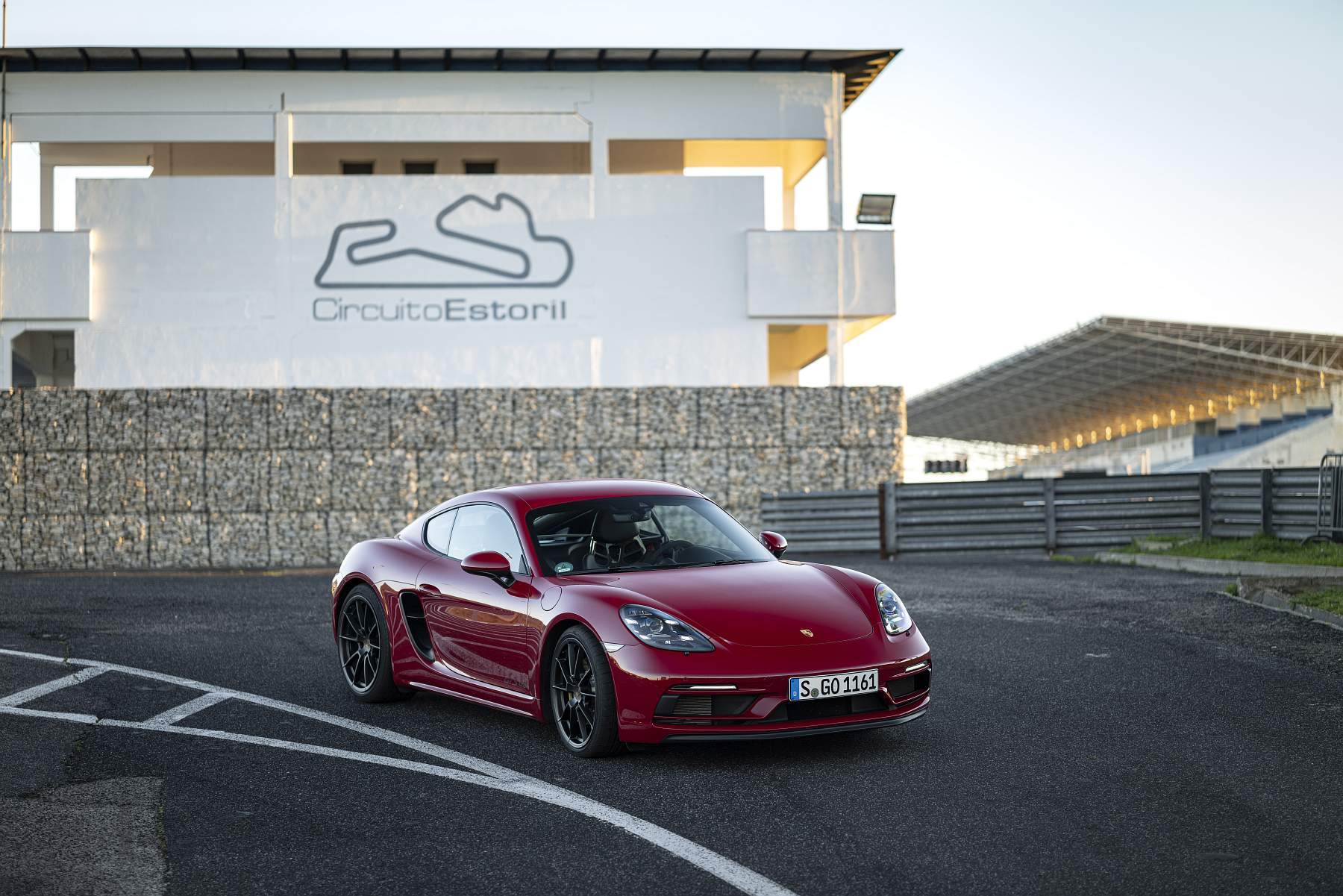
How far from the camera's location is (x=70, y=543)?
24.1 metres

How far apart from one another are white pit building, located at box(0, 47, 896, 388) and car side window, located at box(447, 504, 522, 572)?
17823 mm

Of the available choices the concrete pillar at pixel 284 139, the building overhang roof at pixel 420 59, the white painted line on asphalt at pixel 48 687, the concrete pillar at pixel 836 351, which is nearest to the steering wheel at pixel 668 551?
the white painted line on asphalt at pixel 48 687

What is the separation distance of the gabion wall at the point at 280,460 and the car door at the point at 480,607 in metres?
16.0

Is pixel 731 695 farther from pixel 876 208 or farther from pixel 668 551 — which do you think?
pixel 876 208

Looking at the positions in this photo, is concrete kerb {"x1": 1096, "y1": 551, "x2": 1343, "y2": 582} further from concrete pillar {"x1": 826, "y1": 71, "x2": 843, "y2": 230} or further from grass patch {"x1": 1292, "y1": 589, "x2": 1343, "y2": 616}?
concrete pillar {"x1": 826, "y1": 71, "x2": 843, "y2": 230}

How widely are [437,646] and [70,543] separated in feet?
61.4

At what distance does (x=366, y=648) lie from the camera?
8.39m

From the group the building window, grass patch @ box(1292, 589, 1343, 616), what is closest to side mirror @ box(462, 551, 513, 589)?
grass patch @ box(1292, 589, 1343, 616)

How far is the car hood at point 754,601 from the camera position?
6352 mm

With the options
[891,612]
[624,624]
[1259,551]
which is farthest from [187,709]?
[1259,551]

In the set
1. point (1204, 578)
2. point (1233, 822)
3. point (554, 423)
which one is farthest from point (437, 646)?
point (554, 423)

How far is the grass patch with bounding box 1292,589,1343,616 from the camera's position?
35.1 feet

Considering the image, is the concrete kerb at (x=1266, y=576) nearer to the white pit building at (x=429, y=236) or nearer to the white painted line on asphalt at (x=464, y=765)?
the white painted line on asphalt at (x=464, y=765)

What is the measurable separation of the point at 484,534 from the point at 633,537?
34.6 inches
